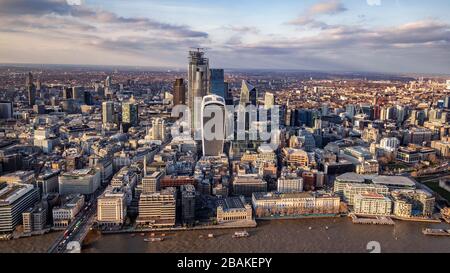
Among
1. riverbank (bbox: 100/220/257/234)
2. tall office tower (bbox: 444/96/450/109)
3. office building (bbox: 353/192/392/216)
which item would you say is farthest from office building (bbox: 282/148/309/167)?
tall office tower (bbox: 444/96/450/109)

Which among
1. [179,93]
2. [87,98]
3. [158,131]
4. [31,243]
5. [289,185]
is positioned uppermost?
[179,93]

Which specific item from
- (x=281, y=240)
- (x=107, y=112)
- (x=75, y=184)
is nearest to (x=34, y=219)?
(x=75, y=184)

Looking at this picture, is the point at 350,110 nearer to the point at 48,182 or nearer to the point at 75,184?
the point at 75,184

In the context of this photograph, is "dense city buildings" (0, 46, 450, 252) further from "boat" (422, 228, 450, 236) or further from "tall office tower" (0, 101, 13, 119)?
"boat" (422, 228, 450, 236)

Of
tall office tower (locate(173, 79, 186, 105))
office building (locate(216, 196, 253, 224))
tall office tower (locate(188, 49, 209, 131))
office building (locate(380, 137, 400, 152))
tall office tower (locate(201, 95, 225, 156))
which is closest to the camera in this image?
office building (locate(216, 196, 253, 224))

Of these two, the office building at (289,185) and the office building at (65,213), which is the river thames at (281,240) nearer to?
the office building at (65,213)

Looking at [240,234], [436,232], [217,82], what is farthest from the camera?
[217,82]

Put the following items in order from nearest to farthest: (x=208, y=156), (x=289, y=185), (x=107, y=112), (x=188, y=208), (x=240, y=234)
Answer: (x=240, y=234), (x=188, y=208), (x=289, y=185), (x=208, y=156), (x=107, y=112)

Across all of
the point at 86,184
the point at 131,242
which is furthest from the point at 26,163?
the point at 131,242
